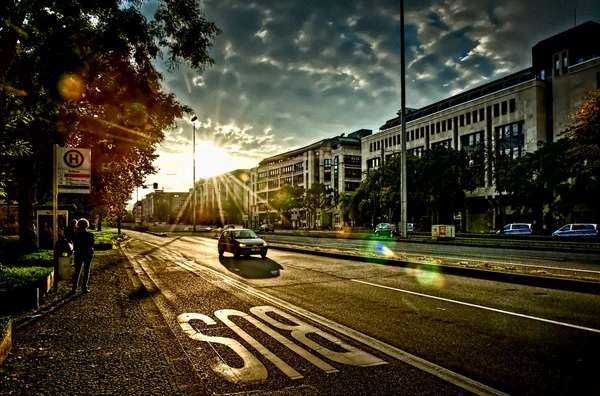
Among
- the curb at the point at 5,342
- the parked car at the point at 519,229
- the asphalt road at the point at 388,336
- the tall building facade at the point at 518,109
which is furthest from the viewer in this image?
the tall building facade at the point at 518,109

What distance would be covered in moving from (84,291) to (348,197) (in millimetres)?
71772

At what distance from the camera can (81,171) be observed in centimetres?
1241

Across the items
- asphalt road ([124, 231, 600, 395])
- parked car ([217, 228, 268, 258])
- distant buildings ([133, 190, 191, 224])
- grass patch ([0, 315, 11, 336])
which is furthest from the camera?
distant buildings ([133, 190, 191, 224])

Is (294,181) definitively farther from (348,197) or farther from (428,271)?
(428,271)

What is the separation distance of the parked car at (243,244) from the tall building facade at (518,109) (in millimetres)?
36104

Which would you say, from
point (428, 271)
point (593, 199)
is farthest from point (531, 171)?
point (428, 271)

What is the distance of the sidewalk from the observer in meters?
4.34

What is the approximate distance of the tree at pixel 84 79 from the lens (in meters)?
11.5

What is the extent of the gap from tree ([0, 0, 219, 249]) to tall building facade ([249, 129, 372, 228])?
230 ft

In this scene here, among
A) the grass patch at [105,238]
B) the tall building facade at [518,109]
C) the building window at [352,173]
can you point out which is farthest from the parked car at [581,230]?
the building window at [352,173]

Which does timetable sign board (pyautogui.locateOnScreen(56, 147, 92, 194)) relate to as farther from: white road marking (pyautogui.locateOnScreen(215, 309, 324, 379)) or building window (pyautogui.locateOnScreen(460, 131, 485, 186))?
building window (pyautogui.locateOnScreen(460, 131, 485, 186))

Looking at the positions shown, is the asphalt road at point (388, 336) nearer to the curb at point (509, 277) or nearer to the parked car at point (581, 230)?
the curb at point (509, 277)

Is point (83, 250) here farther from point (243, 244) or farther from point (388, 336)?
point (243, 244)

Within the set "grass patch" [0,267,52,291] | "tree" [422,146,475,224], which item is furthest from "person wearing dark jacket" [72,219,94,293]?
"tree" [422,146,475,224]
